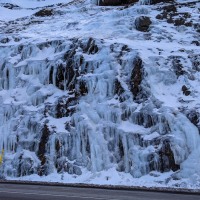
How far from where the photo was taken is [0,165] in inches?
690

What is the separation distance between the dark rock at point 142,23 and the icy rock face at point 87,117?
4.19m

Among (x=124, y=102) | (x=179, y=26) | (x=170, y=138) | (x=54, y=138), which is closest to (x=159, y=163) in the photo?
(x=170, y=138)

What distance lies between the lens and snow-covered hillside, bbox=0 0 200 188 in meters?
15.5

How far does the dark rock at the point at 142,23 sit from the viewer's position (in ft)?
80.7

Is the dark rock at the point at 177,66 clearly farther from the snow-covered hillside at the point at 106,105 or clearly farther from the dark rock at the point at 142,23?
the dark rock at the point at 142,23

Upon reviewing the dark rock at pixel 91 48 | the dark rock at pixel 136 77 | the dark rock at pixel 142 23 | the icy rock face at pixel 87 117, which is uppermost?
the dark rock at pixel 142 23

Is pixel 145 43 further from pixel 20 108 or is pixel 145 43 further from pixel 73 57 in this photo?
pixel 20 108

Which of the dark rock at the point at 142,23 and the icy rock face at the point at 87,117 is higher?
the dark rock at the point at 142,23

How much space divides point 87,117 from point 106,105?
102cm

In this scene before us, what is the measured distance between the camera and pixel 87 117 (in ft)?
57.7

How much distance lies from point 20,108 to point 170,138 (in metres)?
7.71

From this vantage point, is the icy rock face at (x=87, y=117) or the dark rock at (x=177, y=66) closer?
the icy rock face at (x=87, y=117)

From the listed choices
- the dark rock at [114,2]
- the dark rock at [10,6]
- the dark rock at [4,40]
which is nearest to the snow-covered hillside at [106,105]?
the dark rock at [4,40]

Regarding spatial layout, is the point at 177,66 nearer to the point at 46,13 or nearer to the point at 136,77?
the point at 136,77
